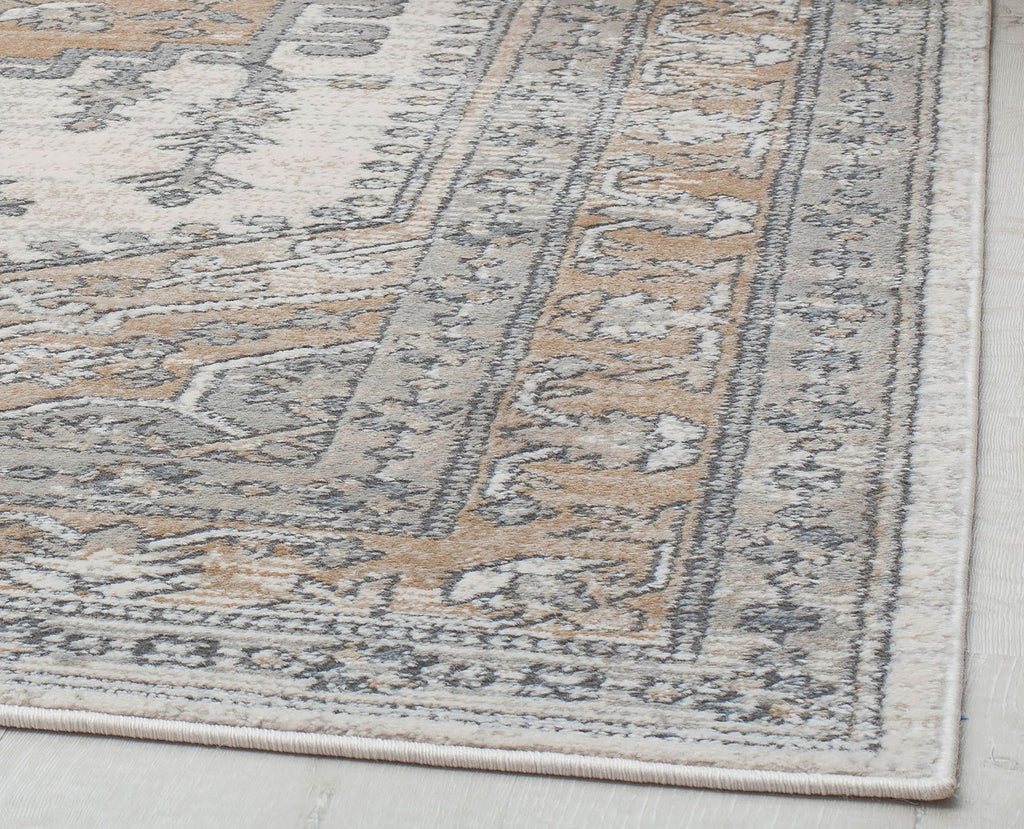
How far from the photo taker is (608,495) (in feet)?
5.55

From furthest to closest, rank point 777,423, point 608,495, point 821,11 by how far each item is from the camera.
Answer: point 821,11 < point 777,423 < point 608,495

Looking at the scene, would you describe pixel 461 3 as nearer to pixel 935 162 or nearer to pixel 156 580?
pixel 935 162

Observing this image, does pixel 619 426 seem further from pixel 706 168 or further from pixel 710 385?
pixel 706 168

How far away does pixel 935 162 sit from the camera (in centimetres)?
252

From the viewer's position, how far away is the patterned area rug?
4.64ft

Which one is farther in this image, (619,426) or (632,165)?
(632,165)

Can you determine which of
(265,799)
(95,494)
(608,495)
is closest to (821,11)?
(608,495)

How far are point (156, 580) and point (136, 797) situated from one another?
0.30m

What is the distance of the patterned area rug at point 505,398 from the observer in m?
1.41

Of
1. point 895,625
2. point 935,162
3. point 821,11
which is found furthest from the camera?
point 821,11

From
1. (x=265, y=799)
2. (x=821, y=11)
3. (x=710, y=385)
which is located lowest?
(x=821, y=11)

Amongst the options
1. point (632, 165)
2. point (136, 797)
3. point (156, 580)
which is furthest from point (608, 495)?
point (632, 165)

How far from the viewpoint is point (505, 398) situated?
1.90 metres

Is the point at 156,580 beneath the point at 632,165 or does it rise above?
above
